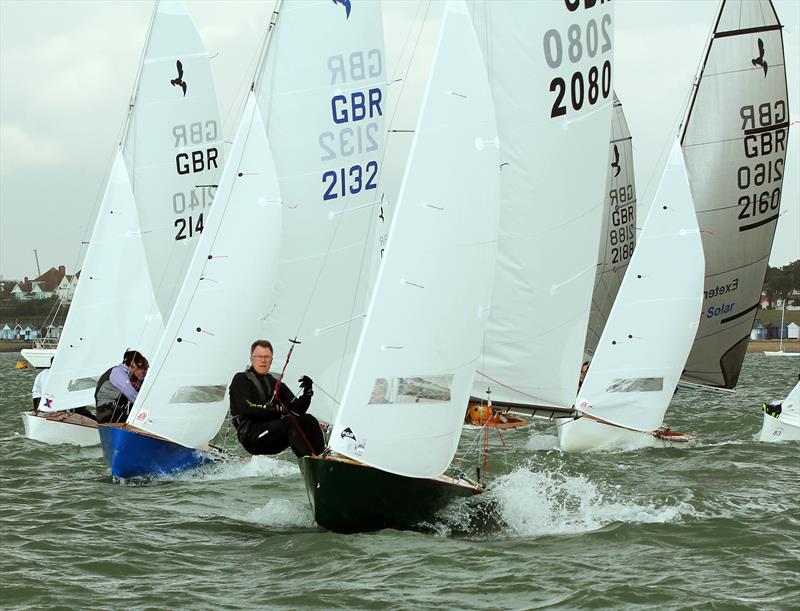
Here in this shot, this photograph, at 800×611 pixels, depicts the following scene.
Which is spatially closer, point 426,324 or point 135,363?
point 426,324

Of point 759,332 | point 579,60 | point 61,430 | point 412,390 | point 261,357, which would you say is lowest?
point 61,430

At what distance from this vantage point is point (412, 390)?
734 cm

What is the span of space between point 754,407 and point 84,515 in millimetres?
13804

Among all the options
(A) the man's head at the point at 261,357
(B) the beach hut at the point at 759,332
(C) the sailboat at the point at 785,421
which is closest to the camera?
(A) the man's head at the point at 261,357

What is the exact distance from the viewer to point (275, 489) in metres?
9.89

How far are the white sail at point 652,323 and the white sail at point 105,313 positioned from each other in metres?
5.06

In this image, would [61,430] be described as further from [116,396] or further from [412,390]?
[412,390]

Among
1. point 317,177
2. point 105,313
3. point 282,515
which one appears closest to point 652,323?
point 317,177

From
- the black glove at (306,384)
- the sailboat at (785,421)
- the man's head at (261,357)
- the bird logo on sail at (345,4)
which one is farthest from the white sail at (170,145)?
the sailboat at (785,421)

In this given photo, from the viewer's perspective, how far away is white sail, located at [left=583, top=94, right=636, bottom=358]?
63.9 ft

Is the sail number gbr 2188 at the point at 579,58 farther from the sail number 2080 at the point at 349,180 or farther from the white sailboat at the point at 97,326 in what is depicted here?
the white sailboat at the point at 97,326

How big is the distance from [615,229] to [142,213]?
8411mm

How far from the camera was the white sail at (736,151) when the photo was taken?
16250mm

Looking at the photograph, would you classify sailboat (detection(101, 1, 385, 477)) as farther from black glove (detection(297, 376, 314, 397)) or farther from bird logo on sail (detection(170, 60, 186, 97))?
bird logo on sail (detection(170, 60, 186, 97))
